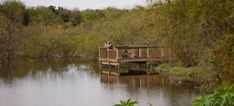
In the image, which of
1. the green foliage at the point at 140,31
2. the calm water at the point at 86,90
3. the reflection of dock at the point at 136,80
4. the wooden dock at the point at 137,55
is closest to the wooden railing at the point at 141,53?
the wooden dock at the point at 137,55

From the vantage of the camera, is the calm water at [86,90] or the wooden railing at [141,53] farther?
the wooden railing at [141,53]

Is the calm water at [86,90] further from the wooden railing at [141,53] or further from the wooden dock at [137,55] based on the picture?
the wooden railing at [141,53]

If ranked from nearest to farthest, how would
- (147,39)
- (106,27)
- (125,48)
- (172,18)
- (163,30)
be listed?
(172,18)
(163,30)
(125,48)
(147,39)
(106,27)

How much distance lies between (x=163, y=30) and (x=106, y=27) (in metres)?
26.3

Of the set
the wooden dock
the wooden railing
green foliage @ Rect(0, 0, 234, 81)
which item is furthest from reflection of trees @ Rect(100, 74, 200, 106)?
the wooden railing

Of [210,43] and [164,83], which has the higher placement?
[210,43]

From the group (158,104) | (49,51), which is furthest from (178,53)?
(49,51)

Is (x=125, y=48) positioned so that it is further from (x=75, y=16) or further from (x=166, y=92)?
(x=75, y=16)

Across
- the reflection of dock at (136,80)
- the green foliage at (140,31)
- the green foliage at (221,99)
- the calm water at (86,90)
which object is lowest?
the calm water at (86,90)

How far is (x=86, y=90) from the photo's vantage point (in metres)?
22.1

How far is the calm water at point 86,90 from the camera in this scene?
18.1m

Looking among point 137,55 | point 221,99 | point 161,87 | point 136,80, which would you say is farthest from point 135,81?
point 221,99

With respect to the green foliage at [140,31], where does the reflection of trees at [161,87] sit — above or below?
below

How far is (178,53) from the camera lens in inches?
1102
